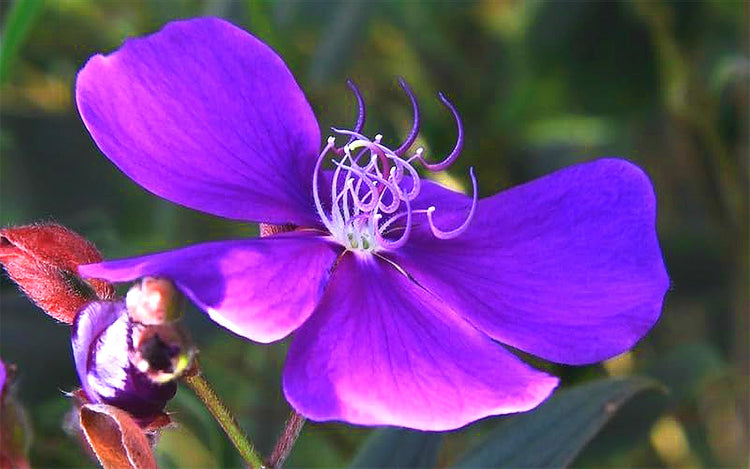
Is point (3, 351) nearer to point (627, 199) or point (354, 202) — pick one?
point (354, 202)

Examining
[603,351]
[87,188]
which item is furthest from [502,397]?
[87,188]

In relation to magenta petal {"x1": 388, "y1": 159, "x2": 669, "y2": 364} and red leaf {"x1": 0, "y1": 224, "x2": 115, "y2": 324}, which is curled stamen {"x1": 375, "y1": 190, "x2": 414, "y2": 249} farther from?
red leaf {"x1": 0, "y1": 224, "x2": 115, "y2": 324}

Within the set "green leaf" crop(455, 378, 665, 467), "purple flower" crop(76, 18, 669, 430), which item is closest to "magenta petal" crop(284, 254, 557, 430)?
"purple flower" crop(76, 18, 669, 430)

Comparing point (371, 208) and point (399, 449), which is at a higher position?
point (371, 208)

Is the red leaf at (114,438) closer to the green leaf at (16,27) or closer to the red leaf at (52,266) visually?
the red leaf at (52,266)

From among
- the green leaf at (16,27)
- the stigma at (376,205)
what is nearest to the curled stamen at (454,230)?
the stigma at (376,205)

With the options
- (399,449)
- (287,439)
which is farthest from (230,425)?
(399,449)

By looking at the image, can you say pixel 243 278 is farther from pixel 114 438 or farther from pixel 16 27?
pixel 16 27
